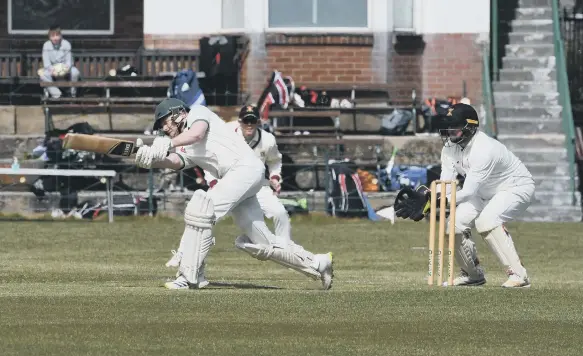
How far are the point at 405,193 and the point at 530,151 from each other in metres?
13.1

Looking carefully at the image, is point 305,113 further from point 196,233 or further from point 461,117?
point 196,233

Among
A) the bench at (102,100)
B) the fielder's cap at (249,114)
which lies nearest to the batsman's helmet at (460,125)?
the fielder's cap at (249,114)

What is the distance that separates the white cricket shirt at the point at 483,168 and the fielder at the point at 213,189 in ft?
4.97

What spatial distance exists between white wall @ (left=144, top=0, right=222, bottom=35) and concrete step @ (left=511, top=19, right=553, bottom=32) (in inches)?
211

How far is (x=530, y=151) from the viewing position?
90.6 feet

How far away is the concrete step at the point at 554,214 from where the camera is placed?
26469 millimetres

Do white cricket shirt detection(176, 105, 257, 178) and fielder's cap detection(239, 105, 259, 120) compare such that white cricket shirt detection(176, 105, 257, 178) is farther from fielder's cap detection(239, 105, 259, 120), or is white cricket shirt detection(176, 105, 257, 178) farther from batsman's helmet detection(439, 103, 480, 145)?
fielder's cap detection(239, 105, 259, 120)

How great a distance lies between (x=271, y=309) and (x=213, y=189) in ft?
5.85

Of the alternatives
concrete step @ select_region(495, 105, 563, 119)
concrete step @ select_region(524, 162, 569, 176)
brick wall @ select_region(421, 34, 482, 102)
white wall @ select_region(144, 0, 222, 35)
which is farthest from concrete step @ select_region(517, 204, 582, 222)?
white wall @ select_region(144, 0, 222, 35)

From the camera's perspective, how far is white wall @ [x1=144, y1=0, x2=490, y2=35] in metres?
28.6

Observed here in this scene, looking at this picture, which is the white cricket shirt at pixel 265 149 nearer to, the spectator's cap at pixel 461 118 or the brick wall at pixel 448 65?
the spectator's cap at pixel 461 118

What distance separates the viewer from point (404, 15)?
94.9ft

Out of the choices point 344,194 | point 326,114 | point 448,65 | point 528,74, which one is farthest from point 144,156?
point 528,74

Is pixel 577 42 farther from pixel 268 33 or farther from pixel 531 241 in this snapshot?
pixel 531 241
